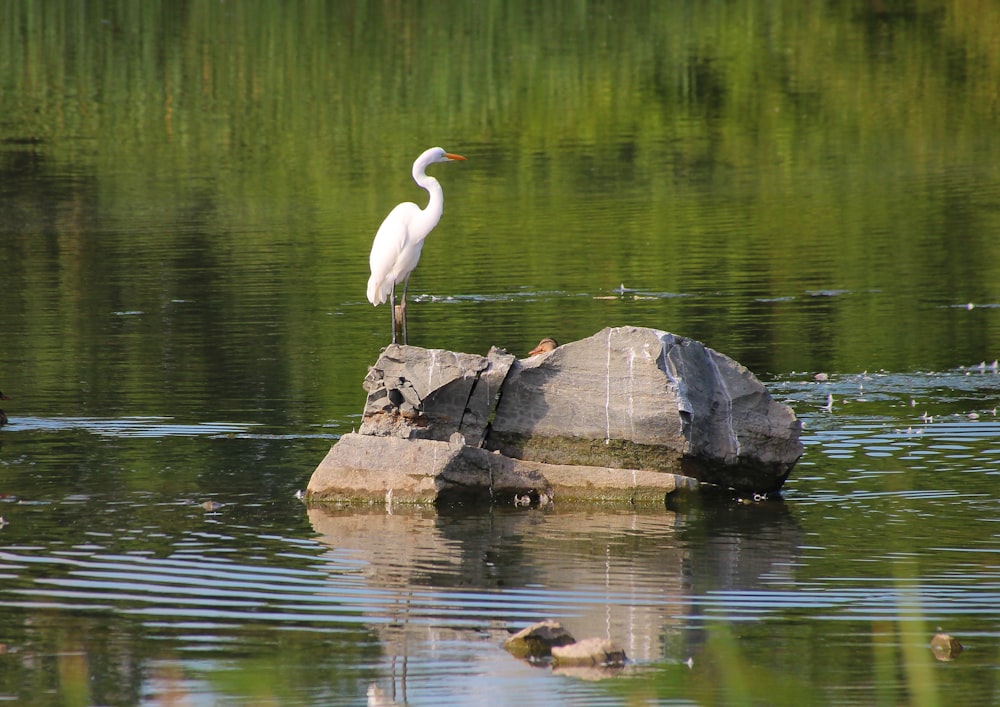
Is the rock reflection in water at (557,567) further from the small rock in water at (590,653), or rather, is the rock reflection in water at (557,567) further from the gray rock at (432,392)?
the gray rock at (432,392)

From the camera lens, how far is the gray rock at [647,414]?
584 inches

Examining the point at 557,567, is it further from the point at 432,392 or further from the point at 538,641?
the point at 432,392

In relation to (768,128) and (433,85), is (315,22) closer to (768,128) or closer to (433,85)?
(433,85)

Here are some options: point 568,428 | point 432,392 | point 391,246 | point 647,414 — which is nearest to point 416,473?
point 432,392

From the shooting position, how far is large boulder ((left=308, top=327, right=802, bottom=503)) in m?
14.8

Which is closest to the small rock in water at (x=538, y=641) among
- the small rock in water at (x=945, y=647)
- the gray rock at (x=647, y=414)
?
the small rock in water at (x=945, y=647)

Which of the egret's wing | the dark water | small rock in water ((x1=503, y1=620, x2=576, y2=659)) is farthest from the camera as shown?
the egret's wing

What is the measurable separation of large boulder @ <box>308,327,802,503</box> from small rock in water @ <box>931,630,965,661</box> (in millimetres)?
4644

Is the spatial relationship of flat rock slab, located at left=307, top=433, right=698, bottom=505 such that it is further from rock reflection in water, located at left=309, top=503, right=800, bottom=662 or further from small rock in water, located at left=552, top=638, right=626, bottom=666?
small rock in water, located at left=552, top=638, right=626, bottom=666

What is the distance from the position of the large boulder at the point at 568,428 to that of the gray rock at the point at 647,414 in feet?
0.04

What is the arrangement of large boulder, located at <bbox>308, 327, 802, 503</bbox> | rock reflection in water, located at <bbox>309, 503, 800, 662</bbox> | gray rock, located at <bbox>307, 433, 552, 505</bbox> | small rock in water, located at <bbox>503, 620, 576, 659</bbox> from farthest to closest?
1. large boulder, located at <bbox>308, 327, 802, 503</bbox>
2. gray rock, located at <bbox>307, 433, 552, 505</bbox>
3. rock reflection in water, located at <bbox>309, 503, 800, 662</bbox>
4. small rock in water, located at <bbox>503, 620, 576, 659</bbox>

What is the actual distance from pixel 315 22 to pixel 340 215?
88.6ft

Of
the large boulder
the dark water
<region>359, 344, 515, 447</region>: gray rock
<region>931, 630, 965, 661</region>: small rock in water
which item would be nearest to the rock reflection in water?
the dark water

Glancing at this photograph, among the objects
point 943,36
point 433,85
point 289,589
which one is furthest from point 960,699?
point 943,36
